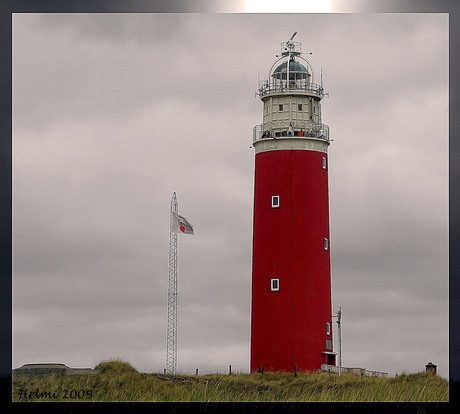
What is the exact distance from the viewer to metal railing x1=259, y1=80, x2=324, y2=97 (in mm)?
65625

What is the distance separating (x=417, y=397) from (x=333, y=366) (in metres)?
15.3

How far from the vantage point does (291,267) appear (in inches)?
2486

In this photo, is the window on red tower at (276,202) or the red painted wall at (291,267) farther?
the window on red tower at (276,202)

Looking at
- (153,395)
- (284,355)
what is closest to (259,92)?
(284,355)

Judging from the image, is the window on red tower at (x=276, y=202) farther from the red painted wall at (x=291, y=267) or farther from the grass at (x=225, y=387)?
the grass at (x=225, y=387)

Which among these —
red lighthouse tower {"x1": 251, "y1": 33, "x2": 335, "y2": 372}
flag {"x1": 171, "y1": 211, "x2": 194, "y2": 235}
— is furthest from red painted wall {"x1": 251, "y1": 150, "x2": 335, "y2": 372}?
flag {"x1": 171, "y1": 211, "x2": 194, "y2": 235}

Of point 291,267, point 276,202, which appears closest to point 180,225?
point 276,202

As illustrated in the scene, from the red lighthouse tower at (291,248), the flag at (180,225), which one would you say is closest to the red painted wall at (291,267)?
the red lighthouse tower at (291,248)

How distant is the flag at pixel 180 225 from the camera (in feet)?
223

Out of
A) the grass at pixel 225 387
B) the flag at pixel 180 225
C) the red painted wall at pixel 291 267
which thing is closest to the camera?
the grass at pixel 225 387

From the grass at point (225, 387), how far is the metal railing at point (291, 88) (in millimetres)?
14576
